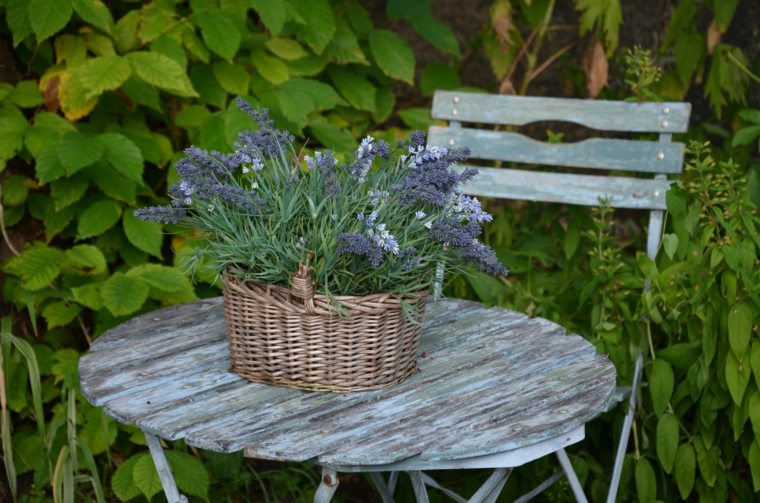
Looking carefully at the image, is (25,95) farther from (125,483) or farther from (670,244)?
(670,244)

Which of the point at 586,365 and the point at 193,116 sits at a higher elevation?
the point at 193,116

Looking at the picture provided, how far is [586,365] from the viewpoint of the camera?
213 centimetres

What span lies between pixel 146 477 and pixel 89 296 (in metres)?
0.52

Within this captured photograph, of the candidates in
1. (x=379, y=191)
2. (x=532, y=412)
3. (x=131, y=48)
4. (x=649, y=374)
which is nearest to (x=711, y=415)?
(x=649, y=374)

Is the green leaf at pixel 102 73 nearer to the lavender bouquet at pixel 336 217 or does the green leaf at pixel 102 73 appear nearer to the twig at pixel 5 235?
the twig at pixel 5 235

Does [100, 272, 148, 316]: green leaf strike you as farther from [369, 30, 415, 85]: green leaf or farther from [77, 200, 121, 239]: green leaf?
[369, 30, 415, 85]: green leaf

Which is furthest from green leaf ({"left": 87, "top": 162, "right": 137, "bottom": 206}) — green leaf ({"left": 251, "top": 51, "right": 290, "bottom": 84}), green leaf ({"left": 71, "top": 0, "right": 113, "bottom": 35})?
green leaf ({"left": 251, "top": 51, "right": 290, "bottom": 84})

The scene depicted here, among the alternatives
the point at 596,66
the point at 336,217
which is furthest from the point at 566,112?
the point at 336,217

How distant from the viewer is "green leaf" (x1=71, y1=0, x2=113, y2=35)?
283 centimetres

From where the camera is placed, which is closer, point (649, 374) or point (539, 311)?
point (649, 374)

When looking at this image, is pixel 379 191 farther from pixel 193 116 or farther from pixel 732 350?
pixel 193 116

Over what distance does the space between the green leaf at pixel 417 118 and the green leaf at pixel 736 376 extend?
1377mm

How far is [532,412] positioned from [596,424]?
1089 millimetres

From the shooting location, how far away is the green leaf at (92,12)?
2.83m
